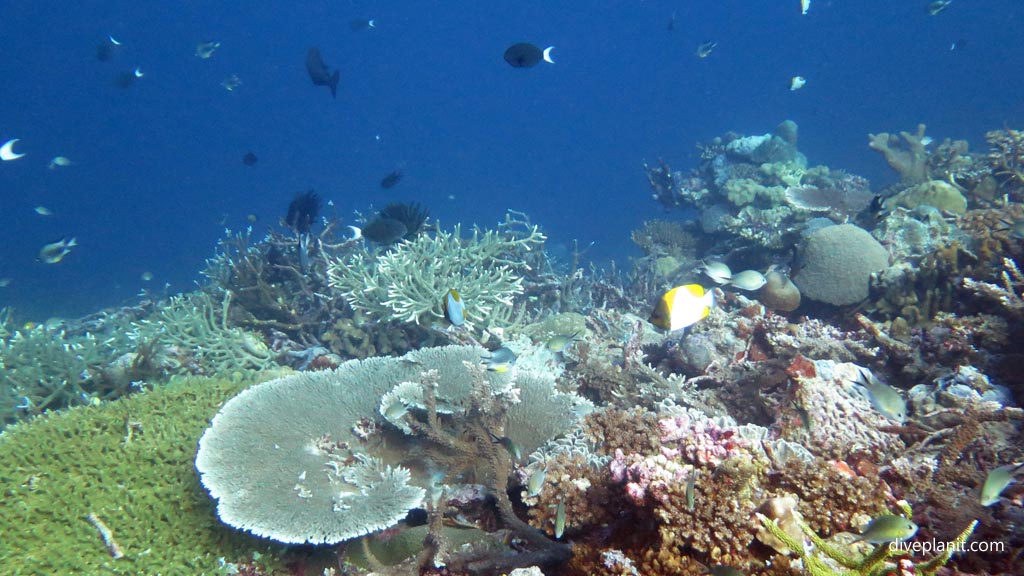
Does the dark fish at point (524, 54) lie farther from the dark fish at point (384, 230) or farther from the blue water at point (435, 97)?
the blue water at point (435, 97)

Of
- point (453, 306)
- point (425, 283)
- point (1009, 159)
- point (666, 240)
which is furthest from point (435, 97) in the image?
point (453, 306)

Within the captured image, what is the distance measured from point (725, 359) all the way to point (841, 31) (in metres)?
136

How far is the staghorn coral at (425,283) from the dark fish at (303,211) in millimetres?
962

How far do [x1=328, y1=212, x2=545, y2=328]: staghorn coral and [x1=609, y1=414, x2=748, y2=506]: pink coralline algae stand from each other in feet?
11.4

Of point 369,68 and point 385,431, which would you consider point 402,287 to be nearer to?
point 385,431

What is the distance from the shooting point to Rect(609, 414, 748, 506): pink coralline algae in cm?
239

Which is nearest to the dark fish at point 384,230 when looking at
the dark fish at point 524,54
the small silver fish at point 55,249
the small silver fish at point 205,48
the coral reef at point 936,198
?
the dark fish at point 524,54

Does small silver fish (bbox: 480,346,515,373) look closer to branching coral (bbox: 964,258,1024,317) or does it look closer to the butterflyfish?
the butterflyfish

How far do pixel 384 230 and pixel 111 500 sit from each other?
3530 mm

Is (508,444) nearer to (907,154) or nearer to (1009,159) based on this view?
(1009,159)

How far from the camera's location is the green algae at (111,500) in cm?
→ 309

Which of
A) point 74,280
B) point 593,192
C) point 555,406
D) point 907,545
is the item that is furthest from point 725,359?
point 593,192

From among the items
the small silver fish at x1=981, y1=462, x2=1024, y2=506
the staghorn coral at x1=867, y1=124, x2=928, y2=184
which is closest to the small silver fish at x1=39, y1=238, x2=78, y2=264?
the small silver fish at x1=981, y1=462, x2=1024, y2=506

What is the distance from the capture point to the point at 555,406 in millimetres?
3971
